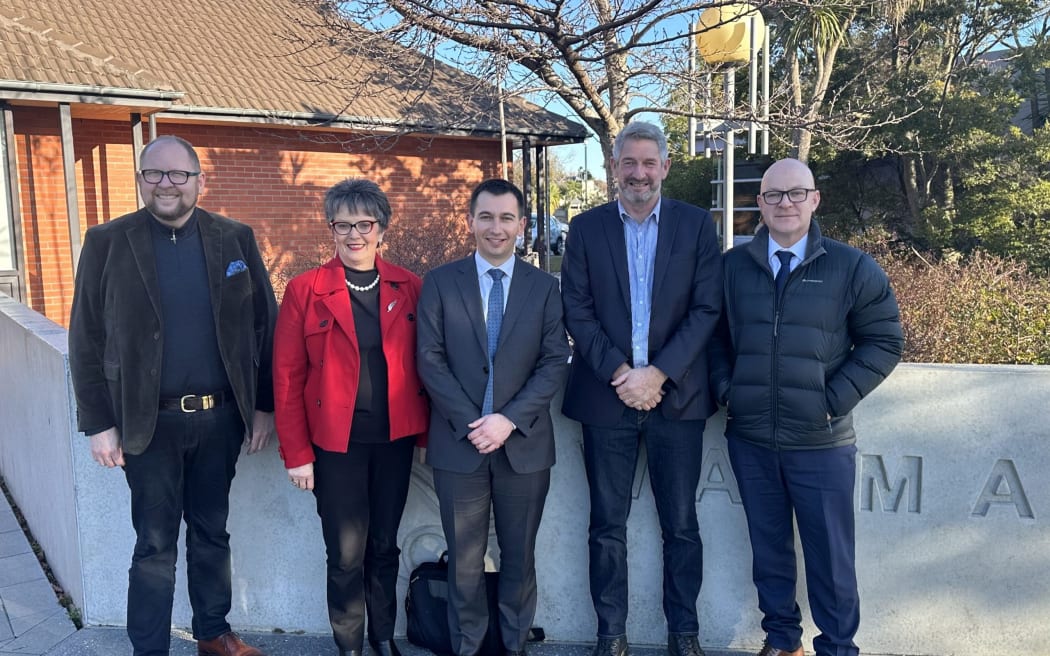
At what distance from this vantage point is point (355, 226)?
2.98 m

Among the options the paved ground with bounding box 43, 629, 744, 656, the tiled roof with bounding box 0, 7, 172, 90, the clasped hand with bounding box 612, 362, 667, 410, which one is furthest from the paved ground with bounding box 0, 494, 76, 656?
the tiled roof with bounding box 0, 7, 172, 90

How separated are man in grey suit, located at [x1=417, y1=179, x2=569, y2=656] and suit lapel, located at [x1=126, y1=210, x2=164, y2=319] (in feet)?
3.19

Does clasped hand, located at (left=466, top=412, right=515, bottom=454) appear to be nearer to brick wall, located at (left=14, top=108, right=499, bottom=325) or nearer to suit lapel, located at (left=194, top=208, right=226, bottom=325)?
suit lapel, located at (left=194, top=208, right=226, bottom=325)

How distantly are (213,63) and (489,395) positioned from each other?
11700mm

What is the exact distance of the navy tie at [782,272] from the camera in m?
2.96

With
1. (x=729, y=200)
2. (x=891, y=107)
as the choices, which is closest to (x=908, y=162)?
(x=891, y=107)

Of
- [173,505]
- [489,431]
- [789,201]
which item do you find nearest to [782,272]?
[789,201]

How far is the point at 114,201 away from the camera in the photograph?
37.4ft

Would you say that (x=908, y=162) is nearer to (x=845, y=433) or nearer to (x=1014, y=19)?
(x=1014, y=19)

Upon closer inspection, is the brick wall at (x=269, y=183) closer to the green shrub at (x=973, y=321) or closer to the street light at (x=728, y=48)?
the street light at (x=728, y=48)

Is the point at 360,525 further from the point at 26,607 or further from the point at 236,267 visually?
the point at 26,607

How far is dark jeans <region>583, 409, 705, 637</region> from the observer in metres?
3.13

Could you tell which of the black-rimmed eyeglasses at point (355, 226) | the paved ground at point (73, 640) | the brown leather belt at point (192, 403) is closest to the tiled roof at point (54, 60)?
the paved ground at point (73, 640)

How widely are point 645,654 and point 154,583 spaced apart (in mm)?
2003
